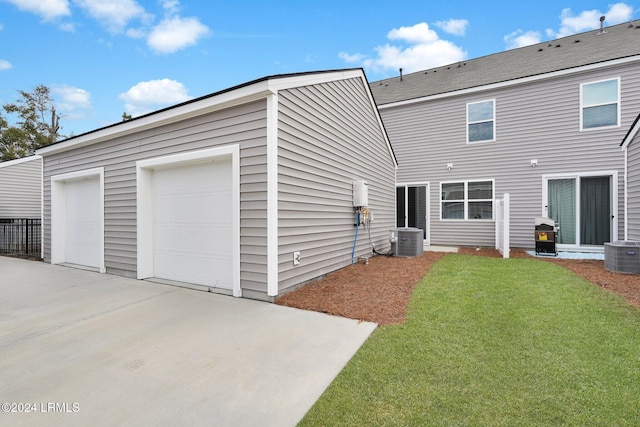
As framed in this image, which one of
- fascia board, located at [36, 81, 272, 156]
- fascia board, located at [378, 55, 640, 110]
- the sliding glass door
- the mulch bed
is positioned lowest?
the mulch bed

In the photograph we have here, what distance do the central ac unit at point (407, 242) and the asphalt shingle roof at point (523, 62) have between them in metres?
5.35

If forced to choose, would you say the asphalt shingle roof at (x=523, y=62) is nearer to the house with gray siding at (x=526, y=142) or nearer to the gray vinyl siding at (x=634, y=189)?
the house with gray siding at (x=526, y=142)

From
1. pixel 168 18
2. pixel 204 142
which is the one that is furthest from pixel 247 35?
pixel 204 142

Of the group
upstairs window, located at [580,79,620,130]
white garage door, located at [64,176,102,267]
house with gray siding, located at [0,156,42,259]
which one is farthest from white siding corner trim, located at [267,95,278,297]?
house with gray siding, located at [0,156,42,259]

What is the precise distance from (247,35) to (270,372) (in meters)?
9.87

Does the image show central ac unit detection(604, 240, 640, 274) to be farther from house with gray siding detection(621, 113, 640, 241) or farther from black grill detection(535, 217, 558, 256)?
black grill detection(535, 217, 558, 256)

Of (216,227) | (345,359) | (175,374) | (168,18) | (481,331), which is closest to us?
(175,374)

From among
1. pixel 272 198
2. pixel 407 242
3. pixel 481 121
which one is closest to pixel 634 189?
pixel 481 121

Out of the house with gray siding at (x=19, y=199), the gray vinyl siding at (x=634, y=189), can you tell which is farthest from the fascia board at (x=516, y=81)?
the house with gray siding at (x=19, y=199)

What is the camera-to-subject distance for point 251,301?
418cm

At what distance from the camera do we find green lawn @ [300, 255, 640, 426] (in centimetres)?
183

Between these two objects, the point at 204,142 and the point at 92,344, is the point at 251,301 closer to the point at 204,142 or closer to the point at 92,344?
the point at 92,344

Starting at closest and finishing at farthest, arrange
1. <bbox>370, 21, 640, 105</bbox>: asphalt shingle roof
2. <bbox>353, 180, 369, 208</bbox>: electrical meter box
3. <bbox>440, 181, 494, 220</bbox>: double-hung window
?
<bbox>353, 180, 369, 208</bbox>: electrical meter box → <bbox>370, 21, 640, 105</bbox>: asphalt shingle roof → <bbox>440, 181, 494, 220</bbox>: double-hung window

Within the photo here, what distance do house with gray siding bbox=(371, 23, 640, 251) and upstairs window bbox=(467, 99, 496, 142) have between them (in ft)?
0.10
